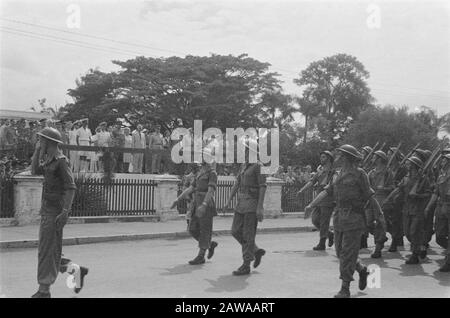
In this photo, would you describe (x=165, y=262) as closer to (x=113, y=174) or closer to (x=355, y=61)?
(x=113, y=174)

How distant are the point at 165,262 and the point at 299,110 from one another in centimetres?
4847

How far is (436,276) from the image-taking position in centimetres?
821

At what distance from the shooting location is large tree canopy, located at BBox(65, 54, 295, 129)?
136ft

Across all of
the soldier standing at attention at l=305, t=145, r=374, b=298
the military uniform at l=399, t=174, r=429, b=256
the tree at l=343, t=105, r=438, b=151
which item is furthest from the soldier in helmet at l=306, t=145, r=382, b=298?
the tree at l=343, t=105, r=438, b=151

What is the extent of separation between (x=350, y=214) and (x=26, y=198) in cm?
896

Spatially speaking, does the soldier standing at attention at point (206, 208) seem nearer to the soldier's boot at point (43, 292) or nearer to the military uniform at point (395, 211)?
the soldier's boot at point (43, 292)

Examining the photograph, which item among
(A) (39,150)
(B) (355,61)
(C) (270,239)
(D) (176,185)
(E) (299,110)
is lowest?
(C) (270,239)

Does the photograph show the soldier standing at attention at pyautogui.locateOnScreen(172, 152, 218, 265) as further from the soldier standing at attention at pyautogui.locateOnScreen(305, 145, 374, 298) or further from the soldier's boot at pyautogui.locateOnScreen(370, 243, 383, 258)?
the soldier's boot at pyautogui.locateOnScreen(370, 243, 383, 258)

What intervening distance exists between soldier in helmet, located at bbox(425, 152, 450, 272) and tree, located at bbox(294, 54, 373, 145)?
48.9m

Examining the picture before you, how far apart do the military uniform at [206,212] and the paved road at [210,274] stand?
494mm

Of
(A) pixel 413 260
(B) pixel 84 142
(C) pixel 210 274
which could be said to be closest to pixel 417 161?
(A) pixel 413 260

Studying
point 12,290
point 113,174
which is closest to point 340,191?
point 12,290

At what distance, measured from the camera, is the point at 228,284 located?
23.6 feet

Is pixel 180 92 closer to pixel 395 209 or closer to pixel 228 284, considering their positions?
pixel 395 209
